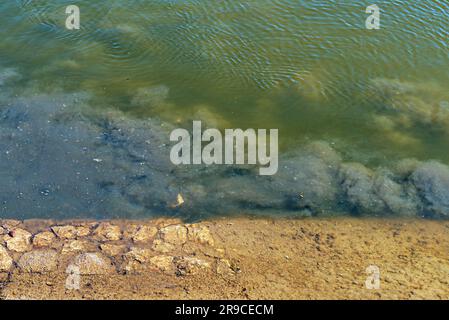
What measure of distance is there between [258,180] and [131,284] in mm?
3291

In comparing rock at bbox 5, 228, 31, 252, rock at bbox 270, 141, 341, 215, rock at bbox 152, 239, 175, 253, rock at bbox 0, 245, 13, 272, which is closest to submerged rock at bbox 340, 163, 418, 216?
rock at bbox 270, 141, 341, 215

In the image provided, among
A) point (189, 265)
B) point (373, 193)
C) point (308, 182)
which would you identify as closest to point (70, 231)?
point (189, 265)

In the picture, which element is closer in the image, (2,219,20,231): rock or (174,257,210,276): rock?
(174,257,210,276): rock

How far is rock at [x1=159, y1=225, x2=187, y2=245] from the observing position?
8227 mm

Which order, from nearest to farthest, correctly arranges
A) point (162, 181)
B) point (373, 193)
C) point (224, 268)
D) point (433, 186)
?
point (224, 268) < point (373, 193) < point (433, 186) < point (162, 181)

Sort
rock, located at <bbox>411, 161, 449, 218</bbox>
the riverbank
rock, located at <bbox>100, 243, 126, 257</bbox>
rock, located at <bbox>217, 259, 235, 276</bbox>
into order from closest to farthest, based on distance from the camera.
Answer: the riverbank → rock, located at <bbox>217, 259, 235, 276</bbox> → rock, located at <bbox>100, 243, 126, 257</bbox> → rock, located at <bbox>411, 161, 449, 218</bbox>

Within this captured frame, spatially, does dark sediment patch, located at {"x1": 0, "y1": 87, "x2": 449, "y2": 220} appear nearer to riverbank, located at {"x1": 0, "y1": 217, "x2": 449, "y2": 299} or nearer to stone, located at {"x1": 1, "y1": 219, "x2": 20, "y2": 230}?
stone, located at {"x1": 1, "y1": 219, "x2": 20, "y2": 230}

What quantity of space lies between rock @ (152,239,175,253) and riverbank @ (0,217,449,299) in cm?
2

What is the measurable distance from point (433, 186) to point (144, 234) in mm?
5645

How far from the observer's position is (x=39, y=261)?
308 inches

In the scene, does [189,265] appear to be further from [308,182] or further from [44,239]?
[308,182]

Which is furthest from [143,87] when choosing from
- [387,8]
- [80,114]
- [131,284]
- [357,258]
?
[387,8]

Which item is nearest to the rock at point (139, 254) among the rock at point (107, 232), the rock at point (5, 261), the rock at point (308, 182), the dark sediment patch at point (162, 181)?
the rock at point (107, 232)

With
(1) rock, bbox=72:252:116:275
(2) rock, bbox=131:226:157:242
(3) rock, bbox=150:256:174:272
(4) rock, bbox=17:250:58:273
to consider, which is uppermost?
(2) rock, bbox=131:226:157:242
